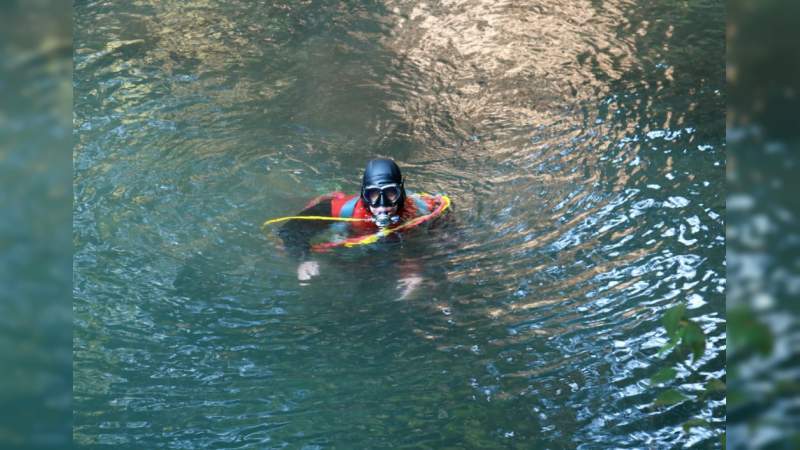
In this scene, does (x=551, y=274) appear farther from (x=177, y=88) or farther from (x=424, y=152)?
(x=177, y=88)

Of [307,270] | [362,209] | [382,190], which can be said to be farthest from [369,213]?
[307,270]

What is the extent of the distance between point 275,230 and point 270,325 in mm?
1531

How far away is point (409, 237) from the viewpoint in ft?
23.1

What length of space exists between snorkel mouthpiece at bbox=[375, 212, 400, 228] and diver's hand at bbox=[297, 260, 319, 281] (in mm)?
606

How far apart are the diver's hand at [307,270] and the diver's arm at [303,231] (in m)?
0.05

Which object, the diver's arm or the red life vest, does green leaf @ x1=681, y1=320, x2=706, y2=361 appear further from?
the diver's arm

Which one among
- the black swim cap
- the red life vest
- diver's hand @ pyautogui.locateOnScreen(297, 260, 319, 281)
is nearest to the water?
diver's hand @ pyautogui.locateOnScreen(297, 260, 319, 281)

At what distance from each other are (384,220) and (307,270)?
0.73m

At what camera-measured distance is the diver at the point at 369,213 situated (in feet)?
21.9

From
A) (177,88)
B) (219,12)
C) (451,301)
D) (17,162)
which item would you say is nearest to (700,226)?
(451,301)

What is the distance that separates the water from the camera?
523cm

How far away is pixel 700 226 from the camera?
23.1ft

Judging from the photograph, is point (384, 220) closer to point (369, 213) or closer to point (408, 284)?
point (369, 213)

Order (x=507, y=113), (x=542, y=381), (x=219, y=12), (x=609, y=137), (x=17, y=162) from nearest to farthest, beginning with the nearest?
(x=17, y=162) < (x=542, y=381) < (x=609, y=137) < (x=507, y=113) < (x=219, y=12)
